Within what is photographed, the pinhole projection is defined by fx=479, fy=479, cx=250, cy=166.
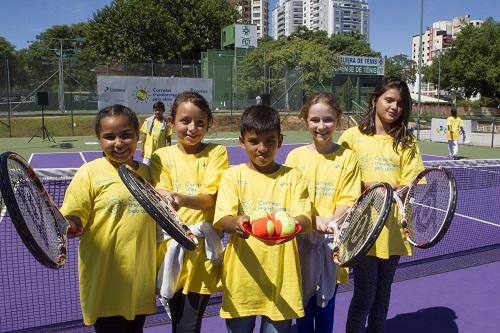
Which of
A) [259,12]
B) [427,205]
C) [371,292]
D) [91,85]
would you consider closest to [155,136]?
[427,205]

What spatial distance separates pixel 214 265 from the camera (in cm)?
276

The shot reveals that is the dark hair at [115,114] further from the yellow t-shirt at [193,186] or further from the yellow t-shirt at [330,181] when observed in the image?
the yellow t-shirt at [330,181]

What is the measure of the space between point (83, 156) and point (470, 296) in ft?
52.8

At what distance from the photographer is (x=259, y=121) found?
2.66m

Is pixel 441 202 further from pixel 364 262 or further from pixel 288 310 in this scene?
pixel 288 310

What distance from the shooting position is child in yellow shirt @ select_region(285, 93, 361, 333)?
2920mm

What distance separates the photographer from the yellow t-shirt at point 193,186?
9.05ft

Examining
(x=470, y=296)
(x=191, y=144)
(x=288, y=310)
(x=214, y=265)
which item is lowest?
(x=470, y=296)

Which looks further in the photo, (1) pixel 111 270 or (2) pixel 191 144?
(2) pixel 191 144

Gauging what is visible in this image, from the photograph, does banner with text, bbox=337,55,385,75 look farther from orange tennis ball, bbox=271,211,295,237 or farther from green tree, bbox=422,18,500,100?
orange tennis ball, bbox=271,211,295,237

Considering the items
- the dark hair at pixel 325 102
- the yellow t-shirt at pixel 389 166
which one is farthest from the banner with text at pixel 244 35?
the dark hair at pixel 325 102

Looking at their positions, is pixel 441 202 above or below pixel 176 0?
below

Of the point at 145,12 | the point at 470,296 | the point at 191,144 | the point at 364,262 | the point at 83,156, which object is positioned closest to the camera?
the point at 191,144

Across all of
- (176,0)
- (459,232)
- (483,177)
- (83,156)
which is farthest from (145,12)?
(459,232)
